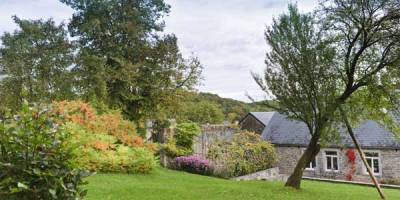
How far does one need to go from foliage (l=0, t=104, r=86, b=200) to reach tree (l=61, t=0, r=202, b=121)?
68.6 feet

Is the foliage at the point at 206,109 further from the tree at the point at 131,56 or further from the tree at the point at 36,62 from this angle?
the tree at the point at 36,62

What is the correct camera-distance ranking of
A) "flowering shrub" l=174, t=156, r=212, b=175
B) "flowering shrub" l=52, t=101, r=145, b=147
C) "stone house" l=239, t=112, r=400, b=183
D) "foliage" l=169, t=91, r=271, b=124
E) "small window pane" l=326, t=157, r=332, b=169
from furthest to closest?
"small window pane" l=326, t=157, r=332, b=169 < "foliage" l=169, t=91, r=271, b=124 < "stone house" l=239, t=112, r=400, b=183 < "flowering shrub" l=174, t=156, r=212, b=175 < "flowering shrub" l=52, t=101, r=145, b=147

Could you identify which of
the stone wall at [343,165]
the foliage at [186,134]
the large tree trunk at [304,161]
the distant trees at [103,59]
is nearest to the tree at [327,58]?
the large tree trunk at [304,161]

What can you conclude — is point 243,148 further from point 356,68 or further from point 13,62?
point 13,62

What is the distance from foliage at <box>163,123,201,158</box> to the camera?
20211 millimetres

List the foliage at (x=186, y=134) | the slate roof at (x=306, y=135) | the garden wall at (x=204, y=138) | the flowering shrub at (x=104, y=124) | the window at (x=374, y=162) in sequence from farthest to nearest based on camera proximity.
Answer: the window at (x=374, y=162) → the slate roof at (x=306, y=135) → the foliage at (x=186, y=134) → the garden wall at (x=204, y=138) → the flowering shrub at (x=104, y=124)

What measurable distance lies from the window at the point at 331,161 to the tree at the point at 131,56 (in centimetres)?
1112

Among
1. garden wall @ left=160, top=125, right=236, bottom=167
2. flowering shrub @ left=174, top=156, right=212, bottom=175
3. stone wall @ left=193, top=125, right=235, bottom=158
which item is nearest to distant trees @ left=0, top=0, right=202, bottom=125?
garden wall @ left=160, top=125, right=236, bottom=167

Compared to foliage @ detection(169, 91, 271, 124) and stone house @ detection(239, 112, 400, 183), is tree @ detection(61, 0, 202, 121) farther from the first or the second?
stone house @ detection(239, 112, 400, 183)

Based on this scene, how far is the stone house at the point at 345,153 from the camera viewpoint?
24688mm

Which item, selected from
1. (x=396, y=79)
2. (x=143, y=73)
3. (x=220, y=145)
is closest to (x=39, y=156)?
(x=396, y=79)

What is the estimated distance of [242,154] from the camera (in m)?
20.4

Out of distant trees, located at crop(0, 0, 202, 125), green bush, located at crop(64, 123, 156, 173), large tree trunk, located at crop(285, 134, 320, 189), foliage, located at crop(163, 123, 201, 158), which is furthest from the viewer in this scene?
distant trees, located at crop(0, 0, 202, 125)

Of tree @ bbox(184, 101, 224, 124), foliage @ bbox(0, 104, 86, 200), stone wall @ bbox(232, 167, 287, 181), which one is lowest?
stone wall @ bbox(232, 167, 287, 181)
